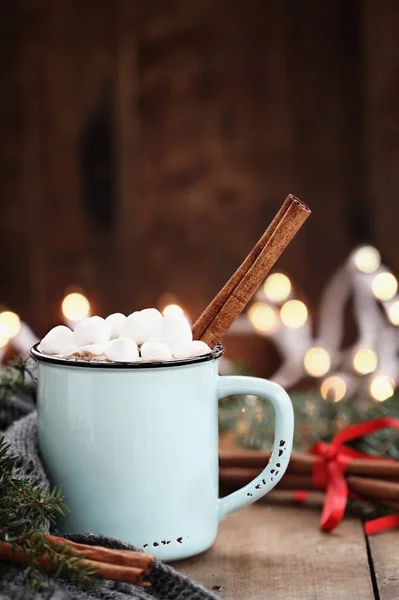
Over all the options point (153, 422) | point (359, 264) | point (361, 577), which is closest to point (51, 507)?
point (153, 422)

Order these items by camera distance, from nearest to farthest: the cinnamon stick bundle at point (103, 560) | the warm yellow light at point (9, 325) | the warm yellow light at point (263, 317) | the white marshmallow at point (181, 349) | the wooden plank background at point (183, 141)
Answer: the cinnamon stick bundle at point (103, 560) < the white marshmallow at point (181, 349) < the warm yellow light at point (9, 325) < the warm yellow light at point (263, 317) < the wooden plank background at point (183, 141)

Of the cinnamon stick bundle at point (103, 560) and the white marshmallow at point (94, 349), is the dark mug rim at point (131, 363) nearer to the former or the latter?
the white marshmallow at point (94, 349)

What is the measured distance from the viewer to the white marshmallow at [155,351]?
0.66 metres

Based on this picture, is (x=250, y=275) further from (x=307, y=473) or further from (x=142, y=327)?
(x=307, y=473)

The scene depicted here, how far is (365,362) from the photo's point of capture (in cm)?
125

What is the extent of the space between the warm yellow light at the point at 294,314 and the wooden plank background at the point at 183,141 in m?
0.49

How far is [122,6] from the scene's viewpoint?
2.01 m

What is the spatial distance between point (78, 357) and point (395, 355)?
2.63 feet

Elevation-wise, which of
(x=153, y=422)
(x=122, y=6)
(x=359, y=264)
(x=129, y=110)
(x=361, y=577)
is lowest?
(x=361, y=577)

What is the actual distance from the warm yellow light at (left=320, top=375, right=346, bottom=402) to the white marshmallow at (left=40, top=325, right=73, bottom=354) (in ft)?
1.64

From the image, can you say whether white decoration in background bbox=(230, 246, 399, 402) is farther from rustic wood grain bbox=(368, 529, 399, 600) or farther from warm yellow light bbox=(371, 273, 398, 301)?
rustic wood grain bbox=(368, 529, 399, 600)

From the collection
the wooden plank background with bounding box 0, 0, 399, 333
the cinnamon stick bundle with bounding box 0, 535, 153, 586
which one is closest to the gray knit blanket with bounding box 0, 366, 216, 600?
the cinnamon stick bundle with bounding box 0, 535, 153, 586

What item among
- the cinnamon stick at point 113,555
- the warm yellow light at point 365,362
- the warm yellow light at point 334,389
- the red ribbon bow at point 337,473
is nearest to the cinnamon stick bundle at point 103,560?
the cinnamon stick at point 113,555

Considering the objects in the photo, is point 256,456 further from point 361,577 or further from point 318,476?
point 361,577
